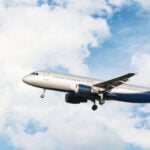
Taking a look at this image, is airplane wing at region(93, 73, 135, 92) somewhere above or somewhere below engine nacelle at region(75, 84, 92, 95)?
above

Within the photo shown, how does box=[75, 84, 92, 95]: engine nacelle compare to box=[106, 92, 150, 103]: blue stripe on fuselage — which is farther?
box=[106, 92, 150, 103]: blue stripe on fuselage

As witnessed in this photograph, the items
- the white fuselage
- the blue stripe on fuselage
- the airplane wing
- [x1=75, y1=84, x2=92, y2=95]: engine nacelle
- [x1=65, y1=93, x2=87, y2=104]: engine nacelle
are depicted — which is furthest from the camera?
[x1=65, y1=93, x2=87, y2=104]: engine nacelle

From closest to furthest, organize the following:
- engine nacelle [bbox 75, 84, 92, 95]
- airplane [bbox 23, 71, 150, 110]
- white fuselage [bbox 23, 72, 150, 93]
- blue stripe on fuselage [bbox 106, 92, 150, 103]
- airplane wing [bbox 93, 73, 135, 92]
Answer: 1. white fuselage [bbox 23, 72, 150, 93]
2. airplane [bbox 23, 71, 150, 110]
3. engine nacelle [bbox 75, 84, 92, 95]
4. airplane wing [bbox 93, 73, 135, 92]
5. blue stripe on fuselage [bbox 106, 92, 150, 103]

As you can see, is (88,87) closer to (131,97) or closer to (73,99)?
(73,99)

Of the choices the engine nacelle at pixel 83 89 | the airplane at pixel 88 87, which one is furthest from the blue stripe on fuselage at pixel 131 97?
the engine nacelle at pixel 83 89

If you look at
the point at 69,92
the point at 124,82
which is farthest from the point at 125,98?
the point at 69,92

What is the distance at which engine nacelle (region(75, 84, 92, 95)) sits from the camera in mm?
81312

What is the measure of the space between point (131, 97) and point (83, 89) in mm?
9950

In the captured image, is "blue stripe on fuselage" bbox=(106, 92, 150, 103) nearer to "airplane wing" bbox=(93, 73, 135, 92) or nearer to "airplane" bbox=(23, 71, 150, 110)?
"airplane" bbox=(23, 71, 150, 110)

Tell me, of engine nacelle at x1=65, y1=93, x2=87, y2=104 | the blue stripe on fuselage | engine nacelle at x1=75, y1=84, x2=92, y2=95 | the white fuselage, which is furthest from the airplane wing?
engine nacelle at x1=65, y1=93, x2=87, y2=104

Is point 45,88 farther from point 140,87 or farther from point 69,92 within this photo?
point 140,87

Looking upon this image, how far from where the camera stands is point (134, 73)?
79.8 metres

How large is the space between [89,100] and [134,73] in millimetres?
10491

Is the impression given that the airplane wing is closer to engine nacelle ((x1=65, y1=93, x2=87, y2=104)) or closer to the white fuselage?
the white fuselage
